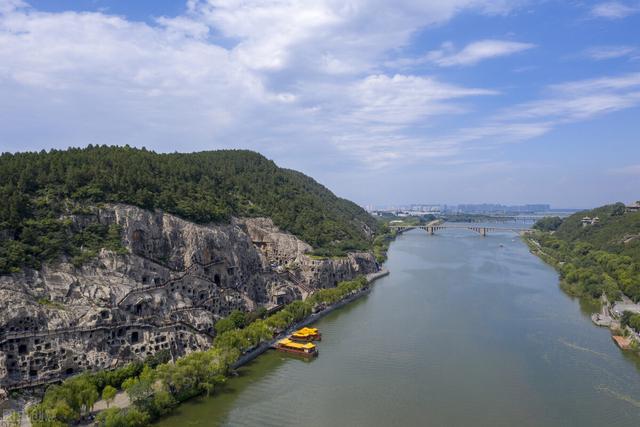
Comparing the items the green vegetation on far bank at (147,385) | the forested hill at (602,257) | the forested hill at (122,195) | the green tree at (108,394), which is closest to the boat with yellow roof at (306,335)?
the green vegetation on far bank at (147,385)

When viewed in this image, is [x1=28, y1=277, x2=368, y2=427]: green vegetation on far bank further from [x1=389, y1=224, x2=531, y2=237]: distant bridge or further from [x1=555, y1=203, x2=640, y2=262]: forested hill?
[x1=389, y1=224, x2=531, y2=237]: distant bridge

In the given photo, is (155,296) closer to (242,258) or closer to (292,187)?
(242,258)

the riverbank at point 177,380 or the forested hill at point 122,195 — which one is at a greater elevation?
the forested hill at point 122,195

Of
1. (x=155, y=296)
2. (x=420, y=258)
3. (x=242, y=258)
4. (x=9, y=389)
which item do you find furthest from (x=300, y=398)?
(x=420, y=258)

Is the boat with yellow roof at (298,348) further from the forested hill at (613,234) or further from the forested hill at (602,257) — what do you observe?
the forested hill at (613,234)

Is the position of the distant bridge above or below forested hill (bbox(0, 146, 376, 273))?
below

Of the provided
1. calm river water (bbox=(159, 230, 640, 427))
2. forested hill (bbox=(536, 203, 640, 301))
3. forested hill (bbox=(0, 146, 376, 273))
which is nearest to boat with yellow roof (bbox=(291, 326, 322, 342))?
calm river water (bbox=(159, 230, 640, 427))

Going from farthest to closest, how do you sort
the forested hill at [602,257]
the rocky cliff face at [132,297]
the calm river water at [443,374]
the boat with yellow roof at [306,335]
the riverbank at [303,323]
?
the forested hill at [602,257] → the boat with yellow roof at [306,335] → the riverbank at [303,323] → the rocky cliff face at [132,297] → the calm river water at [443,374]
